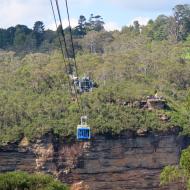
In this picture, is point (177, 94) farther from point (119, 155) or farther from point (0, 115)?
point (0, 115)

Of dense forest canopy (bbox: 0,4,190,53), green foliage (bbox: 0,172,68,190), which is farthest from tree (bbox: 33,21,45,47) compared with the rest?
green foliage (bbox: 0,172,68,190)

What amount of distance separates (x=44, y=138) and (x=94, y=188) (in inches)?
150

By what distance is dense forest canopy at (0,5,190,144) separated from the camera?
37.0 meters

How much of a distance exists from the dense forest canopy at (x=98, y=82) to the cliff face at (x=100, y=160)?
69 centimetres

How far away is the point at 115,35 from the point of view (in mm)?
57781

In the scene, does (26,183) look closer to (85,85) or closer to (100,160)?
(100,160)

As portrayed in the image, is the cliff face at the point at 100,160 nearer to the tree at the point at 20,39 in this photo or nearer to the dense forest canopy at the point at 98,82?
the dense forest canopy at the point at 98,82

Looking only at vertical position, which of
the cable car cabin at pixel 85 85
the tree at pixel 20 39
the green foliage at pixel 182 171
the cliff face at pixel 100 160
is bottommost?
the cliff face at pixel 100 160

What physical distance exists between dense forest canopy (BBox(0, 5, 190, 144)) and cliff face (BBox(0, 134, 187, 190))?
2.26ft

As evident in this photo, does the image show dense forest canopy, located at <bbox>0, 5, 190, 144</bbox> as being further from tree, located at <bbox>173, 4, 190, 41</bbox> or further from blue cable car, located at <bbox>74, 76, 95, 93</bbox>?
tree, located at <bbox>173, 4, 190, 41</bbox>

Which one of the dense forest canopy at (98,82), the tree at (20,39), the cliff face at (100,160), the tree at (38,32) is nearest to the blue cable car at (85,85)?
the dense forest canopy at (98,82)

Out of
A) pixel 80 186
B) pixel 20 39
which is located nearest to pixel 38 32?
pixel 20 39

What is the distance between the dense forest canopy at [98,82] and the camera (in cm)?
3697

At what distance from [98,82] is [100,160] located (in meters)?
8.40
